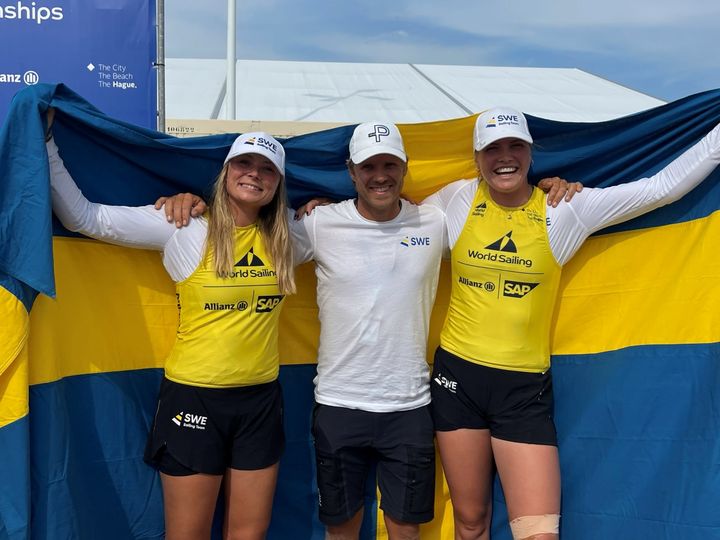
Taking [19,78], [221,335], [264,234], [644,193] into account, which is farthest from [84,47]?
[644,193]

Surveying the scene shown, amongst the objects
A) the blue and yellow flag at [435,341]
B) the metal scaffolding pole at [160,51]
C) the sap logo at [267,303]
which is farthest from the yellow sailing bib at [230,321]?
the metal scaffolding pole at [160,51]

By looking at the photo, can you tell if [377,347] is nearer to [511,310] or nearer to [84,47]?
[511,310]

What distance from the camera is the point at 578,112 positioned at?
11578 millimetres

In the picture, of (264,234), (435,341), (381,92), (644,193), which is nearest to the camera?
(264,234)

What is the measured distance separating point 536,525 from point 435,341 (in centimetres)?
109

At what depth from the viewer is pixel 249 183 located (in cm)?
270

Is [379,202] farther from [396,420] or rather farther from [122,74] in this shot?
[122,74]

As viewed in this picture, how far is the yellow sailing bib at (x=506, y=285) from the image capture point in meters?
2.83

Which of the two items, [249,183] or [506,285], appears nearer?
[249,183]

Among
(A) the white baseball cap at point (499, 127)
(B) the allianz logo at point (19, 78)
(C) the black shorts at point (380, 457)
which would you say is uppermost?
(B) the allianz logo at point (19, 78)

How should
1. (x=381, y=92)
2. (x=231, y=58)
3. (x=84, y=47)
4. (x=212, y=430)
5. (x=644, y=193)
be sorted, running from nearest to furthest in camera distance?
1. (x=212, y=430)
2. (x=644, y=193)
3. (x=84, y=47)
4. (x=231, y=58)
5. (x=381, y=92)

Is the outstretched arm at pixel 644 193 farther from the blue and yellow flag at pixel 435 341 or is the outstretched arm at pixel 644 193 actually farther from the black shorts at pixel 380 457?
the black shorts at pixel 380 457

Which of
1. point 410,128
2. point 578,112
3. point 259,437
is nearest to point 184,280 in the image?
point 259,437

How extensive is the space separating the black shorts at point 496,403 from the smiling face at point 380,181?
2.77 ft
